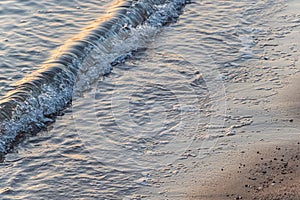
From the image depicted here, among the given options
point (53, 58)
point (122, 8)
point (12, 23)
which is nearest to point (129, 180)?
point (53, 58)

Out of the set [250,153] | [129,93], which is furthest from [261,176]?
[129,93]

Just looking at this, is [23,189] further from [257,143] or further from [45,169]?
[257,143]

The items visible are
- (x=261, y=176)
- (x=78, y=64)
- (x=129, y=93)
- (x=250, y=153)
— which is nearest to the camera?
(x=261, y=176)

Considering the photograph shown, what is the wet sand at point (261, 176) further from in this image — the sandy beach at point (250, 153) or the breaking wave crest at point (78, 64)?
the breaking wave crest at point (78, 64)

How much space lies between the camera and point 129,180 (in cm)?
562

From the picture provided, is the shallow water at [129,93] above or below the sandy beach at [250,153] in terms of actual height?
below

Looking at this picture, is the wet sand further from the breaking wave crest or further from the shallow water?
the breaking wave crest

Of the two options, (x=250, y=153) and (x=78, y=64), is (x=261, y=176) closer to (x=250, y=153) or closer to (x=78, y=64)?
(x=250, y=153)

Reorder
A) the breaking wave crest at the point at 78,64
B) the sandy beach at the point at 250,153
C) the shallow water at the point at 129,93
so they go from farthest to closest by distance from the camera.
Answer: the breaking wave crest at the point at 78,64 < the shallow water at the point at 129,93 < the sandy beach at the point at 250,153

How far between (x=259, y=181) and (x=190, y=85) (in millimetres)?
2293

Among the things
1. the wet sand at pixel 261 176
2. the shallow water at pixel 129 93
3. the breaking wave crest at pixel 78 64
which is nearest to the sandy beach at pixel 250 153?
the wet sand at pixel 261 176

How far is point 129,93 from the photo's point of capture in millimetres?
7316

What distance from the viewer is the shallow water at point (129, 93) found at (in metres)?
5.74

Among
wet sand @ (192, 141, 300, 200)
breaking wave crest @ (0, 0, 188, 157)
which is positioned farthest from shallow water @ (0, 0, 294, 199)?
wet sand @ (192, 141, 300, 200)
